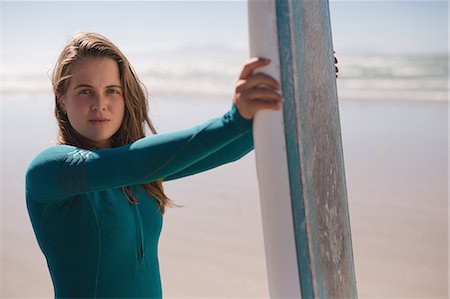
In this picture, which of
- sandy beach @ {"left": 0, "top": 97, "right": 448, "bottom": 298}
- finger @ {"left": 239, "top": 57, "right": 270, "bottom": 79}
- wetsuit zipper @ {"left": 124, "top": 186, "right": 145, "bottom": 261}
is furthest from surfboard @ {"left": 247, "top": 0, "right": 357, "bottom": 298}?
sandy beach @ {"left": 0, "top": 97, "right": 448, "bottom": 298}

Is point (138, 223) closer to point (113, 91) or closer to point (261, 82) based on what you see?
point (113, 91)

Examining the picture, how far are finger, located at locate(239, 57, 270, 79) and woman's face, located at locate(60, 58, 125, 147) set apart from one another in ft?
2.08

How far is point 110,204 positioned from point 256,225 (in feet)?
9.74

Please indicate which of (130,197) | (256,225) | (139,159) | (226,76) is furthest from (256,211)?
(226,76)

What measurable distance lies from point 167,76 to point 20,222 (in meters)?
10.5

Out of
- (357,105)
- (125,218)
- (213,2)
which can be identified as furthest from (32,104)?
(125,218)

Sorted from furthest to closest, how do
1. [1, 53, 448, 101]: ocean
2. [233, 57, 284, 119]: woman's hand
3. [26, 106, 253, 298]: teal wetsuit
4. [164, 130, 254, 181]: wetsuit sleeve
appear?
[1, 53, 448, 101]: ocean < [164, 130, 254, 181]: wetsuit sleeve < [26, 106, 253, 298]: teal wetsuit < [233, 57, 284, 119]: woman's hand

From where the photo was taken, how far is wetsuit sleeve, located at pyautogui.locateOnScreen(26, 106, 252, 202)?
1.25m

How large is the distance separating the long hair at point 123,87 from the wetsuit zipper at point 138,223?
10cm

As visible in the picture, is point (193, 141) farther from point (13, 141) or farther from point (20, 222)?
point (13, 141)

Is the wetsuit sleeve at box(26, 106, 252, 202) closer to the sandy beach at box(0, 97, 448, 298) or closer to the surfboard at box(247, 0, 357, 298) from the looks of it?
the surfboard at box(247, 0, 357, 298)

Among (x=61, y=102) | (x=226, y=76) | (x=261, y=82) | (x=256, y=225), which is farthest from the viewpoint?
(x=226, y=76)

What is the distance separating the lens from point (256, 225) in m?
4.59

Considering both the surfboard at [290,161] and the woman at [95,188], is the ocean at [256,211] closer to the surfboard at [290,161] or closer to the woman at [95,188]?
the woman at [95,188]
